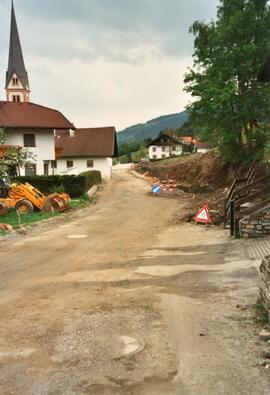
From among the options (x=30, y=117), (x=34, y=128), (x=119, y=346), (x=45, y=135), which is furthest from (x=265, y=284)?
(x=30, y=117)

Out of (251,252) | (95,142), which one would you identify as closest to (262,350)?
(251,252)

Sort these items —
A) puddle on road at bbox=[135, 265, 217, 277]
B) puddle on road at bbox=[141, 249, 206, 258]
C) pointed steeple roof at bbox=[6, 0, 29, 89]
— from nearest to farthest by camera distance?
puddle on road at bbox=[135, 265, 217, 277], puddle on road at bbox=[141, 249, 206, 258], pointed steeple roof at bbox=[6, 0, 29, 89]

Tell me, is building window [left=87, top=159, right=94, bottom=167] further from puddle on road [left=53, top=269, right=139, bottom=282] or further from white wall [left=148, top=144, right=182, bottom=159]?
white wall [left=148, top=144, right=182, bottom=159]

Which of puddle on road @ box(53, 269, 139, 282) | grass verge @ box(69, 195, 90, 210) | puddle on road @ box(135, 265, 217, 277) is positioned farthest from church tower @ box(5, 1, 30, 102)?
puddle on road @ box(135, 265, 217, 277)

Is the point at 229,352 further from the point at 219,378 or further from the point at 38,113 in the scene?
the point at 38,113

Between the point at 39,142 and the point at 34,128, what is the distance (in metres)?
1.49

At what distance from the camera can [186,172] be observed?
5156cm

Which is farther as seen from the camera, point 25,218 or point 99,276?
point 25,218

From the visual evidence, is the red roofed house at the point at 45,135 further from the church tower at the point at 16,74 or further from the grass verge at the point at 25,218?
the grass verge at the point at 25,218

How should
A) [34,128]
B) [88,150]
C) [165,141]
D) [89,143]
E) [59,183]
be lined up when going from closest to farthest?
[59,183], [34,128], [88,150], [89,143], [165,141]

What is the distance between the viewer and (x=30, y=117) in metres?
43.8

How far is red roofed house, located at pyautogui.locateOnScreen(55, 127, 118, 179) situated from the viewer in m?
59.2

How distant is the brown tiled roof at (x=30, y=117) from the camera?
42.5 m

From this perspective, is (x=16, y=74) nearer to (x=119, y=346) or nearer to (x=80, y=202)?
(x=80, y=202)
